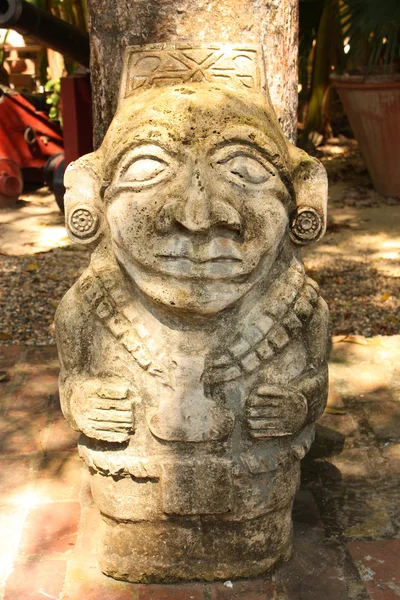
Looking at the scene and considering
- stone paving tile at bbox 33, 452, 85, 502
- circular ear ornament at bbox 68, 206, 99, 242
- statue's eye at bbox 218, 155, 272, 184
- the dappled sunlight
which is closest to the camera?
statue's eye at bbox 218, 155, 272, 184

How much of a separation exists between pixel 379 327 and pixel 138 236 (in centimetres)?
271

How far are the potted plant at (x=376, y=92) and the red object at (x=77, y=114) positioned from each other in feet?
7.06

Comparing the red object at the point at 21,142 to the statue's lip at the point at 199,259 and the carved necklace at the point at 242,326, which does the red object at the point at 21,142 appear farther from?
the statue's lip at the point at 199,259

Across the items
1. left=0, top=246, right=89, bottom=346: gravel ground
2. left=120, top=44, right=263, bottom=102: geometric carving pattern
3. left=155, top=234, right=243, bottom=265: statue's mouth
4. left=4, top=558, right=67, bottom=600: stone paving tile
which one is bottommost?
left=0, top=246, right=89, bottom=346: gravel ground

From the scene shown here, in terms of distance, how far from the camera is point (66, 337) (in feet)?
8.71

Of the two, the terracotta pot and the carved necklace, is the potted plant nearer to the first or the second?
the terracotta pot

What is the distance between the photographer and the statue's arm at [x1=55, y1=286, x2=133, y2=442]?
254cm

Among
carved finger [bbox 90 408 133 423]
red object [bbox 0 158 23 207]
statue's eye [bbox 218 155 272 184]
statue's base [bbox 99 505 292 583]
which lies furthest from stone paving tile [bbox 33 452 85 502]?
red object [bbox 0 158 23 207]

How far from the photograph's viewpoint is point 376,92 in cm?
691

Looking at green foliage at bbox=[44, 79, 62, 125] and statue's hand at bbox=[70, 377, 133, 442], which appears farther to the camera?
green foliage at bbox=[44, 79, 62, 125]

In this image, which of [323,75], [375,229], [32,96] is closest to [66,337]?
[375,229]

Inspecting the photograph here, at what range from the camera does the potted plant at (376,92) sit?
659cm

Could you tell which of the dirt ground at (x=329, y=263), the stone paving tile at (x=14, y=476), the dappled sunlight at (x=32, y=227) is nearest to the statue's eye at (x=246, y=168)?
the stone paving tile at (x=14, y=476)

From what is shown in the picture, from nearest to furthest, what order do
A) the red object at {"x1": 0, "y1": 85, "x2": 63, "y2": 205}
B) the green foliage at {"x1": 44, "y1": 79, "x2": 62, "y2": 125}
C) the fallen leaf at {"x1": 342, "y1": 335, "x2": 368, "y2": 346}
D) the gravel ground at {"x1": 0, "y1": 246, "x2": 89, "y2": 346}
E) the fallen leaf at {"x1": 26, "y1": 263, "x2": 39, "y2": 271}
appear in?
the fallen leaf at {"x1": 342, "y1": 335, "x2": 368, "y2": 346} < the gravel ground at {"x1": 0, "y1": 246, "x2": 89, "y2": 346} < the fallen leaf at {"x1": 26, "y1": 263, "x2": 39, "y2": 271} < the red object at {"x1": 0, "y1": 85, "x2": 63, "y2": 205} < the green foliage at {"x1": 44, "y1": 79, "x2": 62, "y2": 125}
